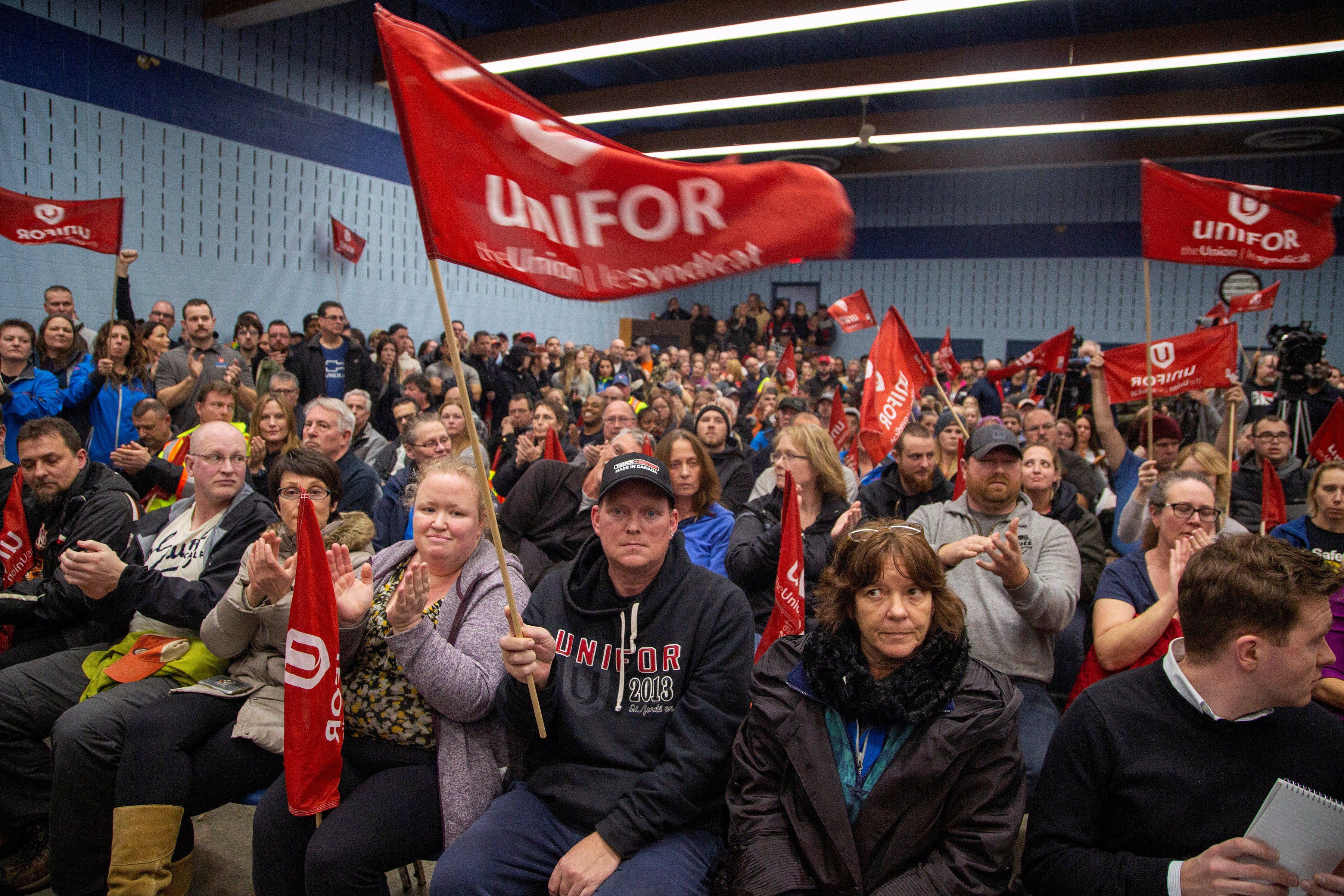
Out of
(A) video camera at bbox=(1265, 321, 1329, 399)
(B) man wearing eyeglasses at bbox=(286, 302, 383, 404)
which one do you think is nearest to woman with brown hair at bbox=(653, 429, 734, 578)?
(B) man wearing eyeglasses at bbox=(286, 302, 383, 404)


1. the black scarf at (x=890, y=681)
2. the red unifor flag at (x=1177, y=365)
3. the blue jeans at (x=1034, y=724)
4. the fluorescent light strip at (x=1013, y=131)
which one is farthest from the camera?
the fluorescent light strip at (x=1013, y=131)

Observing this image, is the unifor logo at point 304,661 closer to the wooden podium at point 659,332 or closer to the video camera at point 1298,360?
the video camera at point 1298,360

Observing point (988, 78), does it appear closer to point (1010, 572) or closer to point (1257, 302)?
point (1257, 302)

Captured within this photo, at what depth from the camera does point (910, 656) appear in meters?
2.03

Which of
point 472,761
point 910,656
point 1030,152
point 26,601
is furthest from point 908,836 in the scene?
point 1030,152

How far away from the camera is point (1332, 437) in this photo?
4758mm

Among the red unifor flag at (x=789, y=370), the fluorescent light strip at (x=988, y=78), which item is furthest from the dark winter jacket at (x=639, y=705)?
the red unifor flag at (x=789, y=370)

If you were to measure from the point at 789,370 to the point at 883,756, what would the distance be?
9.23m

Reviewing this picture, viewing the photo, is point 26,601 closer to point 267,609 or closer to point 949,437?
point 267,609

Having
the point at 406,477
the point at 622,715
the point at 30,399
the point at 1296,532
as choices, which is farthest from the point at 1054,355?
the point at 30,399

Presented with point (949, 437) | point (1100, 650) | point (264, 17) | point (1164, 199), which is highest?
point (264, 17)

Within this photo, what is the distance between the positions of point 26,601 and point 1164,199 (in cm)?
546

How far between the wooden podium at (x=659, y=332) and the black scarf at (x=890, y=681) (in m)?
15.8

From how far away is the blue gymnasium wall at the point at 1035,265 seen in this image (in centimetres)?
1673
